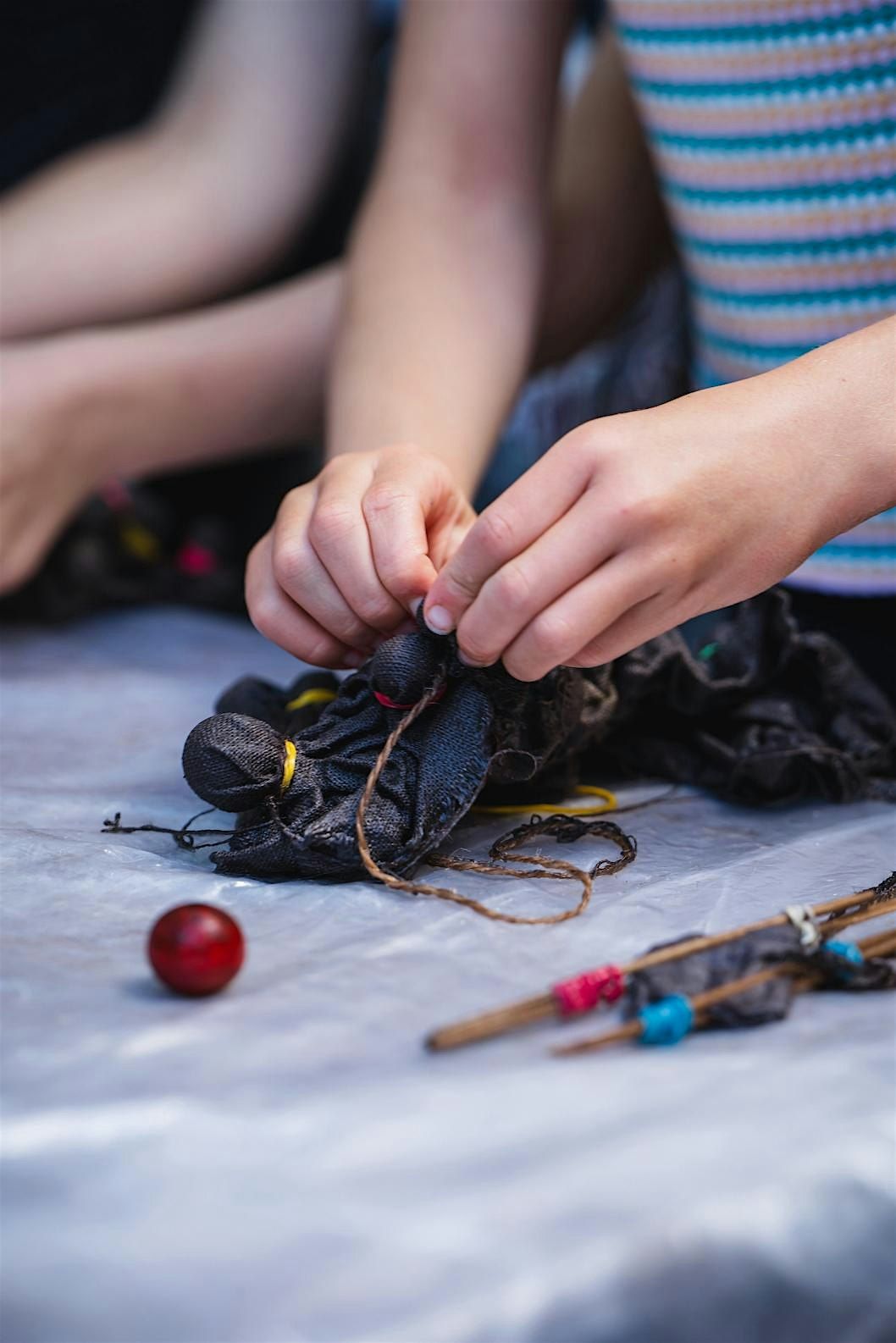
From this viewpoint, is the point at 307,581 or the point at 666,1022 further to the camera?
the point at 307,581

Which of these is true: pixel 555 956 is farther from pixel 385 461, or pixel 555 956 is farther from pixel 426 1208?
pixel 385 461

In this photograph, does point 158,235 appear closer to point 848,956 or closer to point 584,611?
point 584,611

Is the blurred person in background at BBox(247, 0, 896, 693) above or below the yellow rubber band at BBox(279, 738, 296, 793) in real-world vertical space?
above

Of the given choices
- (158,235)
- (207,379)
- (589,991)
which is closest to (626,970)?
(589,991)

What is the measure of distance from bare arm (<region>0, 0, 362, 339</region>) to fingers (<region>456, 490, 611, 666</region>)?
30.6 inches

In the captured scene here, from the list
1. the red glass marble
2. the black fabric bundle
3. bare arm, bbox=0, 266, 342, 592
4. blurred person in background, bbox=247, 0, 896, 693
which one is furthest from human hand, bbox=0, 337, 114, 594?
the red glass marble

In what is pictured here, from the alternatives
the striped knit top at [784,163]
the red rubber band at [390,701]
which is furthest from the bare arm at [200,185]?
the red rubber band at [390,701]

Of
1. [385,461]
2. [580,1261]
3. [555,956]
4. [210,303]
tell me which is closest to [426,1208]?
[580,1261]

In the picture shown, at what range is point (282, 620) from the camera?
2.01ft

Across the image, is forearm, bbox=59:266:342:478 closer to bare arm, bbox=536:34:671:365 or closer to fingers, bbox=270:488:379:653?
bare arm, bbox=536:34:671:365

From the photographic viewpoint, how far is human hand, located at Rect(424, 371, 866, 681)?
495mm

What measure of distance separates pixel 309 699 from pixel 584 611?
194mm

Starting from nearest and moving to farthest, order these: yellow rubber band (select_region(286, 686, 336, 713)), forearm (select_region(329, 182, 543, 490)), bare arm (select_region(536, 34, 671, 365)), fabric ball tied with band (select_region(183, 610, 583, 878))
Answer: fabric ball tied with band (select_region(183, 610, 583, 878)) → yellow rubber band (select_region(286, 686, 336, 713)) → forearm (select_region(329, 182, 543, 490)) → bare arm (select_region(536, 34, 671, 365))

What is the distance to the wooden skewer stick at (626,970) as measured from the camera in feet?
1.31
